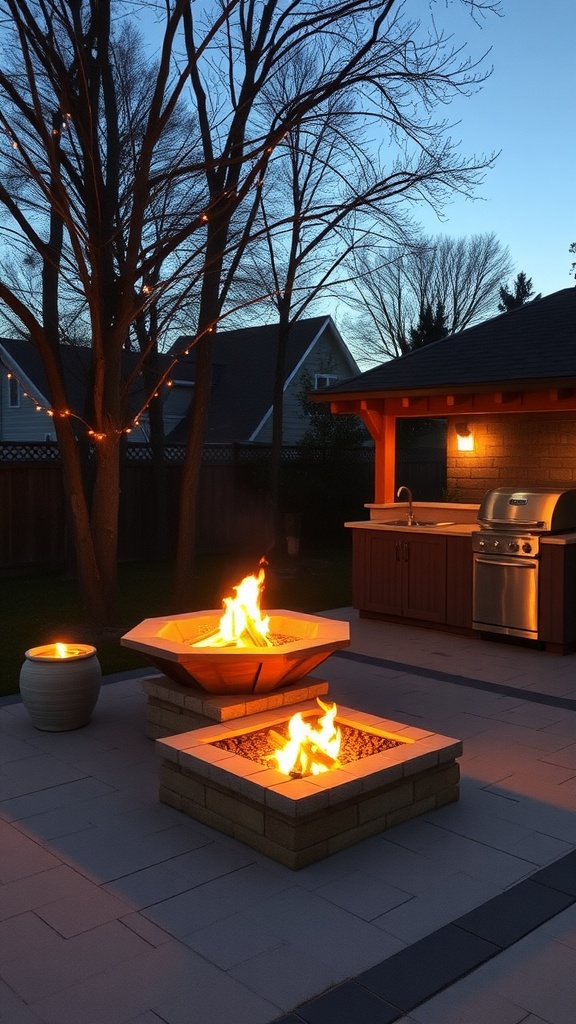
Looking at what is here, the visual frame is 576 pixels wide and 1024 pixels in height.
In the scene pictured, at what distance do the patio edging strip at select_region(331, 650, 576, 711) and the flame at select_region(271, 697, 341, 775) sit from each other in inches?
67.9

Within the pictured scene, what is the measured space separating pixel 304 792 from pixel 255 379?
58.6 ft

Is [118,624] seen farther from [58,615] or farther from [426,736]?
[426,736]

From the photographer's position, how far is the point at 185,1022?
87.0 inches

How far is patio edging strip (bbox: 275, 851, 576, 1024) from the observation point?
2262 millimetres

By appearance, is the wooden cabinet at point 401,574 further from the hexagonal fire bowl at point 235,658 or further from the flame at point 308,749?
the flame at point 308,749

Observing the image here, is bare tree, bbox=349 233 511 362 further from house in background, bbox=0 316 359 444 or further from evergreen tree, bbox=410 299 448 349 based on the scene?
house in background, bbox=0 316 359 444

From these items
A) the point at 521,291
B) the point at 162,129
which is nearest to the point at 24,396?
the point at 162,129

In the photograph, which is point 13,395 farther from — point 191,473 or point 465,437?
point 191,473

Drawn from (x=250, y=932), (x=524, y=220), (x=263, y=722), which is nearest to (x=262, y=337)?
(x=524, y=220)

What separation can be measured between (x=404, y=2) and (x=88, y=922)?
6.25 m

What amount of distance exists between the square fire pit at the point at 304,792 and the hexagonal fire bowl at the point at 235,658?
0.36 m

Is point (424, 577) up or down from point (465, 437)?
down

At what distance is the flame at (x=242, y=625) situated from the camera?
4.50m

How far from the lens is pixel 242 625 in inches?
180
